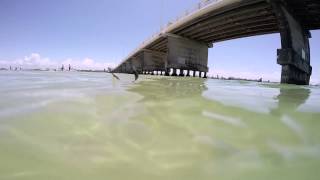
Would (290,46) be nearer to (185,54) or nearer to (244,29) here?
(244,29)

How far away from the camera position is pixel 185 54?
1955 inches

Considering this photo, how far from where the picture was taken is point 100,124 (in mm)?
3578

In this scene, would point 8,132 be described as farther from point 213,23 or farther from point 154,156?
point 213,23

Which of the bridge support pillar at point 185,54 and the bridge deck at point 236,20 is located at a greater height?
the bridge deck at point 236,20

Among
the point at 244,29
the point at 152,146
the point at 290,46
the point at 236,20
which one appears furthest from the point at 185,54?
the point at 152,146

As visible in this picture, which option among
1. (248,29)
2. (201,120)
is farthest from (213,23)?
(201,120)

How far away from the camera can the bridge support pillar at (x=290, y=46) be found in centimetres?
2414

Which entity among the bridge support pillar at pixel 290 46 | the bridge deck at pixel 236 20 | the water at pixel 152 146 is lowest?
the water at pixel 152 146

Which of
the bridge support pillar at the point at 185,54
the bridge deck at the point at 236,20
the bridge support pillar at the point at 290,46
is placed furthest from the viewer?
the bridge support pillar at the point at 185,54

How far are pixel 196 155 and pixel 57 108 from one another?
318cm

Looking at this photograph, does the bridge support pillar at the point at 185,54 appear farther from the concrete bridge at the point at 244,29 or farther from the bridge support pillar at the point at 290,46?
the bridge support pillar at the point at 290,46

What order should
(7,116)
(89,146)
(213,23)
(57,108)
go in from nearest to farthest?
1. (89,146)
2. (7,116)
3. (57,108)
4. (213,23)

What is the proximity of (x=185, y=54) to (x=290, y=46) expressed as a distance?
26650mm

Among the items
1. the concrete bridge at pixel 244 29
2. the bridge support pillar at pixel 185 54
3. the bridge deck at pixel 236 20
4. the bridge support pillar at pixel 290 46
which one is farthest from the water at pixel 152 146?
the bridge support pillar at pixel 185 54
